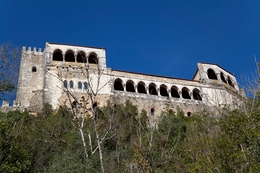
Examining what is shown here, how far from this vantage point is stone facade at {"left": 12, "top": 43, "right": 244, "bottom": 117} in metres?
39.2

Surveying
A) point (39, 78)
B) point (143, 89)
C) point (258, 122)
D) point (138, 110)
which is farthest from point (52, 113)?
point (258, 122)

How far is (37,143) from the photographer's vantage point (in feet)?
81.3

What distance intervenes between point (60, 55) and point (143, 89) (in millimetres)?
12583

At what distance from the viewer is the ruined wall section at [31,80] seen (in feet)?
127

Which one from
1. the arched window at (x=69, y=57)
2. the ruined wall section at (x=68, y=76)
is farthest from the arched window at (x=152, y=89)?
the arched window at (x=69, y=57)

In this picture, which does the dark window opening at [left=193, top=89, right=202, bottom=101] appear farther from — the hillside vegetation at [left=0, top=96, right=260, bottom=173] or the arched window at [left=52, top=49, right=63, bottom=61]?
the arched window at [left=52, top=49, right=63, bottom=61]

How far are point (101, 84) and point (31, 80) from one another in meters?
9.21

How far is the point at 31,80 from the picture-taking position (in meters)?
41.5

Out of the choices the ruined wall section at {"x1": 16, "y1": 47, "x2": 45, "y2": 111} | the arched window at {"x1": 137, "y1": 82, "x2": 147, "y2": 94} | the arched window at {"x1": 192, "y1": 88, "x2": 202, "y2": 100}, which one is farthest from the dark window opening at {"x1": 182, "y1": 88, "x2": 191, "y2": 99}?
the ruined wall section at {"x1": 16, "y1": 47, "x2": 45, "y2": 111}

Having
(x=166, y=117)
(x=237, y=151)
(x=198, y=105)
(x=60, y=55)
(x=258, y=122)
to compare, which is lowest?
(x=237, y=151)

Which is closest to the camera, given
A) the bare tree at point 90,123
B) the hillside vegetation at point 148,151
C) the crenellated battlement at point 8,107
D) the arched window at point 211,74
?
the hillside vegetation at point 148,151

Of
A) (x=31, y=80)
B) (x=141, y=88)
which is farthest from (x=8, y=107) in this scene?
(x=141, y=88)

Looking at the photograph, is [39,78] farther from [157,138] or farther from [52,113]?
[157,138]

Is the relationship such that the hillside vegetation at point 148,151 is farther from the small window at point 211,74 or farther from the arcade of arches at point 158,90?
the small window at point 211,74
